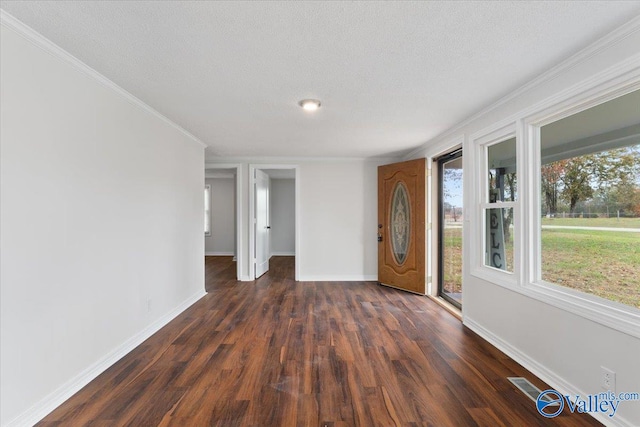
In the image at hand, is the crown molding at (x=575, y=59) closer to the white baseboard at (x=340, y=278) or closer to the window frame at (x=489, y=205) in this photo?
the window frame at (x=489, y=205)

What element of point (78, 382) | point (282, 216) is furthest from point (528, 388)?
point (282, 216)

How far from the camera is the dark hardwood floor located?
1.78 metres

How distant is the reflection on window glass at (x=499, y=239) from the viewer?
106 inches

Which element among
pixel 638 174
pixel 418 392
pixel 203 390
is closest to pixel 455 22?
pixel 638 174

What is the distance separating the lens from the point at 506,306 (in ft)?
8.55

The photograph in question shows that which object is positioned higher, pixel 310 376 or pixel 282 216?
pixel 282 216

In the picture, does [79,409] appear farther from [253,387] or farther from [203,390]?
[253,387]

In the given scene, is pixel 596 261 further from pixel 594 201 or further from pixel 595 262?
pixel 594 201

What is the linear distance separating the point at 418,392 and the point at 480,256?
65.0 inches

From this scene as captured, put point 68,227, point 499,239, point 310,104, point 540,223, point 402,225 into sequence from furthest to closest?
point 402,225 → point 499,239 → point 310,104 → point 540,223 → point 68,227

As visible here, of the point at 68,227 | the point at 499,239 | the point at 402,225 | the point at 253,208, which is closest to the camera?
the point at 68,227

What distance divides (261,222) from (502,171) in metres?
4.18

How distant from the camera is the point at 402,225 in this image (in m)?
4.85

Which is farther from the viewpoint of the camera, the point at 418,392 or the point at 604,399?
the point at 418,392
